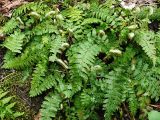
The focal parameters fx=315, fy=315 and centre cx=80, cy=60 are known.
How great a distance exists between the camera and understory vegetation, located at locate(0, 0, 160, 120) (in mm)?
4668

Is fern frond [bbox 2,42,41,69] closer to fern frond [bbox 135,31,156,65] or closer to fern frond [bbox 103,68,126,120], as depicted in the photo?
fern frond [bbox 103,68,126,120]

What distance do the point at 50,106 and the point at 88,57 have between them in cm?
92

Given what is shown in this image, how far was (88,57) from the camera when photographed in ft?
15.6

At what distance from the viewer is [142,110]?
4.68m

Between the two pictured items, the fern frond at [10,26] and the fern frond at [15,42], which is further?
the fern frond at [10,26]

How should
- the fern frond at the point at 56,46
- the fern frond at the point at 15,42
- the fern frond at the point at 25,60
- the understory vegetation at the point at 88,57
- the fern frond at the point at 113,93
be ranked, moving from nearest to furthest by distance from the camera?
the fern frond at the point at 113,93 → the understory vegetation at the point at 88,57 → the fern frond at the point at 56,46 → the fern frond at the point at 25,60 → the fern frond at the point at 15,42

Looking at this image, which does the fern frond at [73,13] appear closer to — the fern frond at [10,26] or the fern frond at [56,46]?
the fern frond at [56,46]

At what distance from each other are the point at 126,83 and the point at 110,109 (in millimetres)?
486

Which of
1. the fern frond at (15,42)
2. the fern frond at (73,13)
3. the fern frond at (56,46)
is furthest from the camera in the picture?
the fern frond at (73,13)

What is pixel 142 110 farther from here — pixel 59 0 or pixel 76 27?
pixel 59 0

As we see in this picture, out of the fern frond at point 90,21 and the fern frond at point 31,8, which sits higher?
the fern frond at point 31,8

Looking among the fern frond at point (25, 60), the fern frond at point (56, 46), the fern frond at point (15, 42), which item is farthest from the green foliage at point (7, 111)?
the fern frond at point (56, 46)

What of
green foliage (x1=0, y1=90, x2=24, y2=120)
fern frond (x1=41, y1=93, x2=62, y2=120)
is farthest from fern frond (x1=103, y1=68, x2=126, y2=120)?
green foliage (x1=0, y1=90, x2=24, y2=120)

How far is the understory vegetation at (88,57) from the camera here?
4668 millimetres
